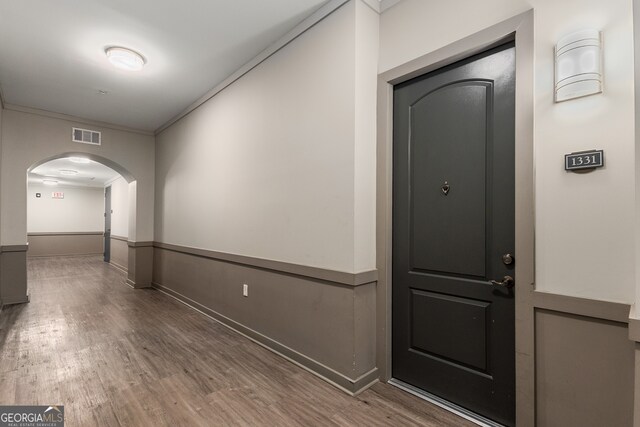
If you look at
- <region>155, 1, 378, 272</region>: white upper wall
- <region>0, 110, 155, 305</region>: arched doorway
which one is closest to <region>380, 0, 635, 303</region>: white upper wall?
<region>155, 1, 378, 272</region>: white upper wall

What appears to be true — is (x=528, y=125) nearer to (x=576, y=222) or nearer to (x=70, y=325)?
(x=576, y=222)

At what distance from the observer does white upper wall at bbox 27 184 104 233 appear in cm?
1034

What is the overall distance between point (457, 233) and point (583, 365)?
2.96 ft

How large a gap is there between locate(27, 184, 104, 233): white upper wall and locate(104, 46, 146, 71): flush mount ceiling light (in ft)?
33.8

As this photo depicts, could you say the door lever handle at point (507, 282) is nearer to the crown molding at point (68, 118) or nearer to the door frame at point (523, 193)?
the door frame at point (523, 193)

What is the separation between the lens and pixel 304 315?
2.61 metres

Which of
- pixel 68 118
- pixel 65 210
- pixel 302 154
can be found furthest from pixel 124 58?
pixel 65 210

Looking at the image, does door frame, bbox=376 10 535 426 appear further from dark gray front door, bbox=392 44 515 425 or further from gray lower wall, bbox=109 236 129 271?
gray lower wall, bbox=109 236 129 271

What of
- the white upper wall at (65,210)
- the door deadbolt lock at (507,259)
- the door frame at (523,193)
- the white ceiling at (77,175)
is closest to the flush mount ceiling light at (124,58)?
the door frame at (523,193)

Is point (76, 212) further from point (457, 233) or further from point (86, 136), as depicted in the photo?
point (457, 233)

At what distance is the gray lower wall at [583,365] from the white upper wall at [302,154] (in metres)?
1.16

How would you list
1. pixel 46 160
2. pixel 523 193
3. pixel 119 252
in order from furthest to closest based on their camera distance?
pixel 119 252
pixel 46 160
pixel 523 193

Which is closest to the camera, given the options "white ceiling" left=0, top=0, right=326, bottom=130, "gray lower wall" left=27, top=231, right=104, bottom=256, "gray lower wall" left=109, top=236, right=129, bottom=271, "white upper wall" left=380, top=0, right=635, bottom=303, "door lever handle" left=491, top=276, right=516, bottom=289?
"white upper wall" left=380, top=0, right=635, bottom=303

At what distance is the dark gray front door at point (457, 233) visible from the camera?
1.84m
